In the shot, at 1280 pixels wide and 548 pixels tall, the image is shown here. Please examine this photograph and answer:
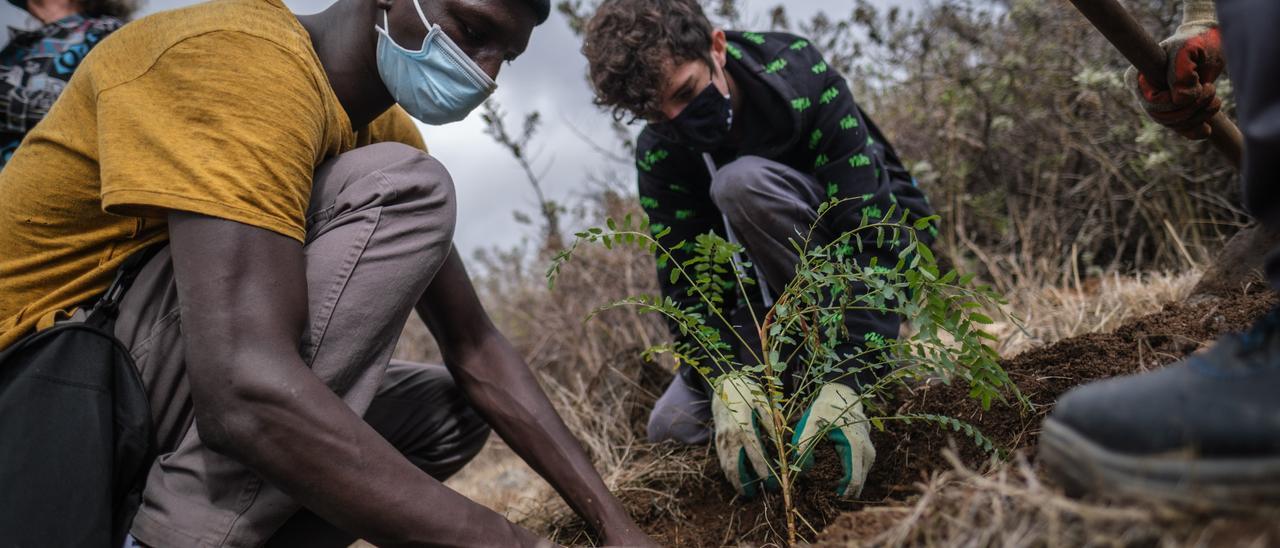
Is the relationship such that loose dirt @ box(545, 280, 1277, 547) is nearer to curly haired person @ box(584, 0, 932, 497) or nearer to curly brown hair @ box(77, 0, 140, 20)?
curly haired person @ box(584, 0, 932, 497)

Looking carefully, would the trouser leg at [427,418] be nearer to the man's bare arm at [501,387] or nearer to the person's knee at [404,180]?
the man's bare arm at [501,387]

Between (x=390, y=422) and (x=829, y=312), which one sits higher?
(x=829, y=312)

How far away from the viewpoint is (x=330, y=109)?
1664mm

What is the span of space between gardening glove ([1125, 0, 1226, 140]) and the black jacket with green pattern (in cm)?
74

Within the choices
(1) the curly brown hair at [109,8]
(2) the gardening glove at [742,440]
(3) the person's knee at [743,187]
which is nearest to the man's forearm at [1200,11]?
(3) the person's knee at [743,187]

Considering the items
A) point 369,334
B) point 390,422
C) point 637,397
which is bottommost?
point 637,397

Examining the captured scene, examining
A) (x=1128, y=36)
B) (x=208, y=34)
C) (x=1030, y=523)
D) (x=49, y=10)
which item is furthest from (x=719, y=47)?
(x=49, y=10)

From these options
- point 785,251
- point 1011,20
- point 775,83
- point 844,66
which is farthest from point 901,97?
point 785,251

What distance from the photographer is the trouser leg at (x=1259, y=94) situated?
866 millimetres

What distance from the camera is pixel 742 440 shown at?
6.74 ft

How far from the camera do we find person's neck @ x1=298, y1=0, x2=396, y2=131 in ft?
6.12

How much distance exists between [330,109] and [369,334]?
0.50 metres

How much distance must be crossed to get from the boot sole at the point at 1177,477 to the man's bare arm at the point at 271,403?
3.29 feet

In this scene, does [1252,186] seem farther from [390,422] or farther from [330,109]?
[390,422]
